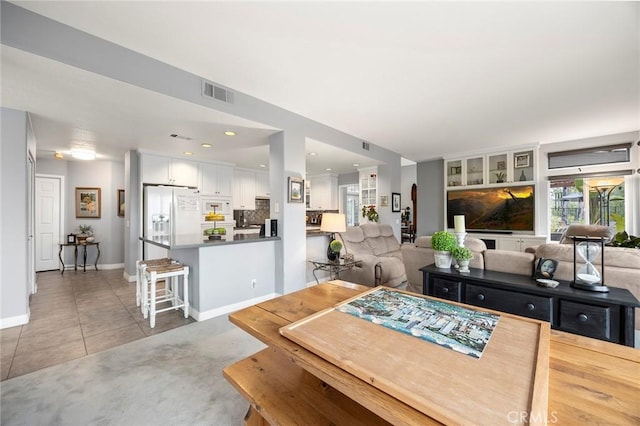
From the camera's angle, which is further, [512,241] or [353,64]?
[512,241]

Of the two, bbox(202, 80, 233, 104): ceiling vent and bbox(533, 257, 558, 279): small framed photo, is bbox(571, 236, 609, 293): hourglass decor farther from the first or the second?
bbox(202, 80, 233, 104): ceiling vent

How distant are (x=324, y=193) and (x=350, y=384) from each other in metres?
7.68

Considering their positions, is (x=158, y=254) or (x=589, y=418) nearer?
(x=589, y=418)

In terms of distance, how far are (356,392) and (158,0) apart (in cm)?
247

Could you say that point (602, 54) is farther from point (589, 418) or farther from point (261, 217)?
point (261, 217)

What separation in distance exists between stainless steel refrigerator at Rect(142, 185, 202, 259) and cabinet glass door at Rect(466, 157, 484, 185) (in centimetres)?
604

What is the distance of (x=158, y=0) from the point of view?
5.67 feet

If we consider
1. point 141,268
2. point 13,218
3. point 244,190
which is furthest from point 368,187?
point 13,218

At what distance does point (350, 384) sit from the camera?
71cm

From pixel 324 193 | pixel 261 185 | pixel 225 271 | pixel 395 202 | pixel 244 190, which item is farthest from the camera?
pixel 324 193

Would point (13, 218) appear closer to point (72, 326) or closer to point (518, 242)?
point (72, 326)

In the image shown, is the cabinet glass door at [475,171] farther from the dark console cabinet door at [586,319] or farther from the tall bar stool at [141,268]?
the tall bar stool at [141,268]

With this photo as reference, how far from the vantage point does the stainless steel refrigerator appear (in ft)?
15.8

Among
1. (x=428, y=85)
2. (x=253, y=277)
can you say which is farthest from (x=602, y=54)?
(x=253, y=277)
